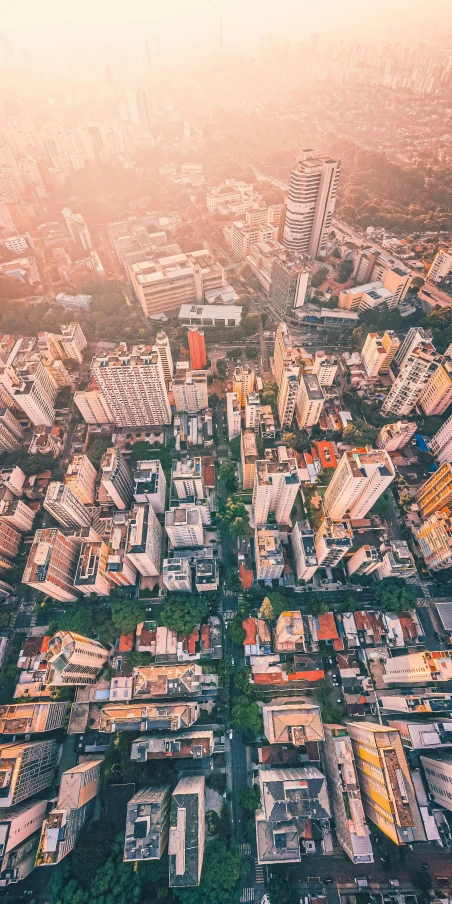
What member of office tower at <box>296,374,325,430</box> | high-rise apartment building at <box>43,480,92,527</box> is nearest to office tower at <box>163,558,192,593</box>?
high-rise apartment building at <box>43,480,92,527</box>

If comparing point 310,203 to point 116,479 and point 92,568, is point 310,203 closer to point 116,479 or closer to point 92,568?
point 116,479

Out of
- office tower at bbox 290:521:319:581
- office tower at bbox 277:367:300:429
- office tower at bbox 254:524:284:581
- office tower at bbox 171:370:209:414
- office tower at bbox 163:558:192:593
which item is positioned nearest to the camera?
office tower at bbox 290:521:319:581

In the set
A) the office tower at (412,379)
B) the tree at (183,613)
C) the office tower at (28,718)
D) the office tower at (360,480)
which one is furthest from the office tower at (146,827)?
the office tower at (412,379)

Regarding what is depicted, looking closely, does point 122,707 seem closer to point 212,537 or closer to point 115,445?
point 212,537

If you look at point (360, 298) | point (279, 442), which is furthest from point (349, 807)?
point (360, 298)

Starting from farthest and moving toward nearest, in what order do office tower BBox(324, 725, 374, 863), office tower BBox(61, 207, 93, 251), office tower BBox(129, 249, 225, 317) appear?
1. office tower BBox(61, 207, 93, 251)
2. office tower BBox(129, 249, 225, 317)
3. office tower BBox(324, 725, 374, 863)

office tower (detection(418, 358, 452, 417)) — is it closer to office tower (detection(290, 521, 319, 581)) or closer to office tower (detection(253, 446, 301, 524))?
office tower (detection(253, 446, 301, 524))

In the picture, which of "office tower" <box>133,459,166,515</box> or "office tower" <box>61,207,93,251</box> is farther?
"office tower" <box>61,207,93,251</box>
